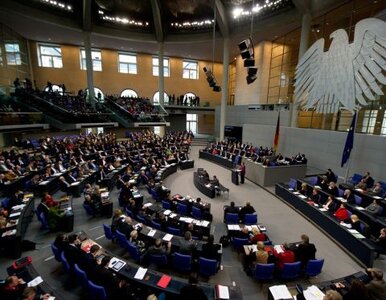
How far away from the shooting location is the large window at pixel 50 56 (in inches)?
947

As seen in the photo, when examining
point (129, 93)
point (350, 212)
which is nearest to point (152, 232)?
point (350, 212)

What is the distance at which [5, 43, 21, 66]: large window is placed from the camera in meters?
19.3

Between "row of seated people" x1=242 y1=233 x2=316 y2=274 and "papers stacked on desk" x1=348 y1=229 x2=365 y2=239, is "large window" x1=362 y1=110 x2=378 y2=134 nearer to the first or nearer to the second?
"papers stacked on desk" x1=348 y1=229 x2=365 y2=239

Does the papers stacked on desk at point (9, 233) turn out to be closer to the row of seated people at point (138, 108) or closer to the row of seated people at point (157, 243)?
the row of seated people at point (157, 243)

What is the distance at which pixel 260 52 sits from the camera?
2200 centimetres

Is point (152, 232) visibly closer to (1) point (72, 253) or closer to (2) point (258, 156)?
(1) point (72, 253)

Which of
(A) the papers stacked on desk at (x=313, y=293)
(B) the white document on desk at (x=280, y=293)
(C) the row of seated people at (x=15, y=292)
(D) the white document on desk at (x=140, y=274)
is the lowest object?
(D) the white document on desk at (x=140, y=274)

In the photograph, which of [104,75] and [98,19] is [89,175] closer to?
[98,19]

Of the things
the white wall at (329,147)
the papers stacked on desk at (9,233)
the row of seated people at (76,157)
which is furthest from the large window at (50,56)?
the papers stacked on desk at (9,233)

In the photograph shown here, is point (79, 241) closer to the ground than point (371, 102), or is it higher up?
closer to the ground

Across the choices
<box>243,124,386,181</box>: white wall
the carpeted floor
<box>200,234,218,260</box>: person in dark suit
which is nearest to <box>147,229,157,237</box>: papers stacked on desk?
the carpeted floor

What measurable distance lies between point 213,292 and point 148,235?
2.43 metres

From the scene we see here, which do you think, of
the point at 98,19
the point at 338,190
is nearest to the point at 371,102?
the point at 338,190

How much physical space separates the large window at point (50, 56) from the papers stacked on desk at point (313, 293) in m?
29.9
